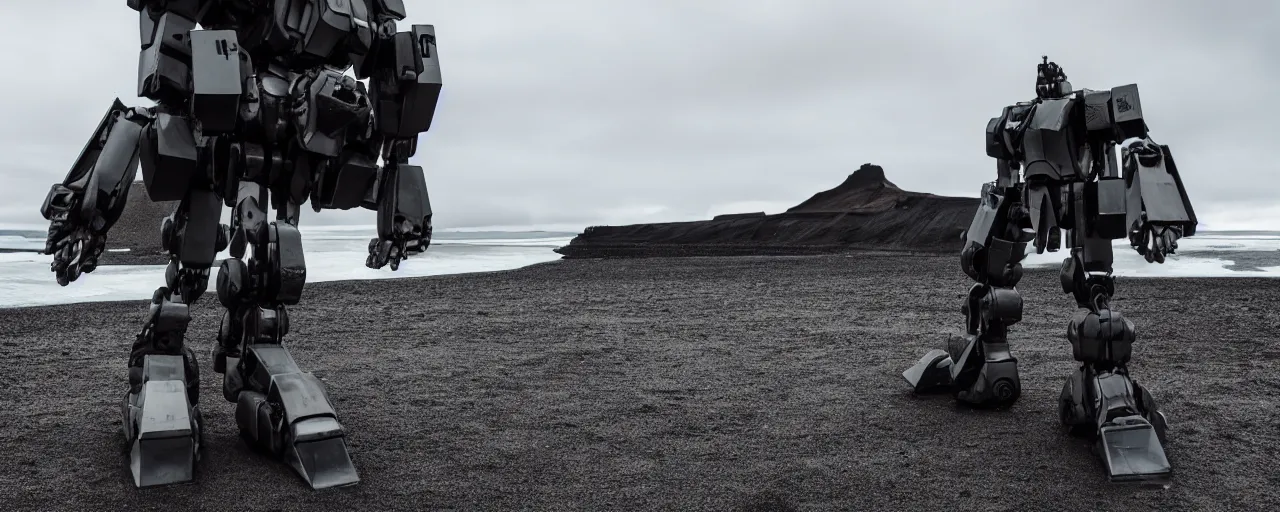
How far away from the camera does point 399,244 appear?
14.7ft

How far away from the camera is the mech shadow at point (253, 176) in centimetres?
388

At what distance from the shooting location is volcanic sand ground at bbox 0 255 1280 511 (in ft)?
12.4

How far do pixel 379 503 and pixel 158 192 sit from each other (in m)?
1.97

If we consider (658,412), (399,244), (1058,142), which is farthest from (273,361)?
(1058,142)

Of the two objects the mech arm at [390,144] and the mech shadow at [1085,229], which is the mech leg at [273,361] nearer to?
the mech arm at [390,144]

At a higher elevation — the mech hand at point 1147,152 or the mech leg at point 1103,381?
the mech hand at point 1147,152

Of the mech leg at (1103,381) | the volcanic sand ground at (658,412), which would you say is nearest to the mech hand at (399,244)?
the volcanic sand ground at (658,412)

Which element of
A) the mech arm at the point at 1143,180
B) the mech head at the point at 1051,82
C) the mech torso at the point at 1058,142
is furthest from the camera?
the mech head at the point at 1051,82

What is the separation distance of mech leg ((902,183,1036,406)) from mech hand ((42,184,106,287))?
5036 mm

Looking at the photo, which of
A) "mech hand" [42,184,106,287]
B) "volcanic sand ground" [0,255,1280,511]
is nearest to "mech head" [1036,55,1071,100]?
"volcanic sand ground" [0,255,1280,511]

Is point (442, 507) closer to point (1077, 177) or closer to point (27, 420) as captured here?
point (27, 420)

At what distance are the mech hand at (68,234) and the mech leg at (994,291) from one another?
16.5 ft

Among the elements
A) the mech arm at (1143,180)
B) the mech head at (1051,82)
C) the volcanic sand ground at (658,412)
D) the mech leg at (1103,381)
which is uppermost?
the mech head at (1051,82)

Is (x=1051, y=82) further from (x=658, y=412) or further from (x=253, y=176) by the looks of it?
(x=253, y=176)
